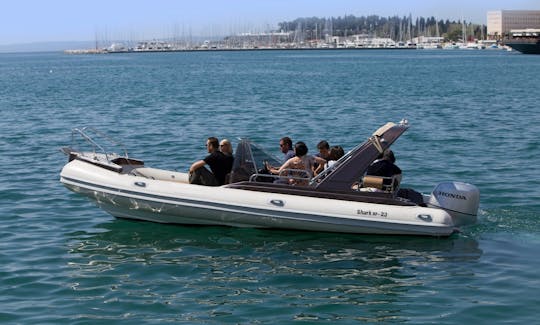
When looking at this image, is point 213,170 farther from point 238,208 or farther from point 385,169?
point 385,169

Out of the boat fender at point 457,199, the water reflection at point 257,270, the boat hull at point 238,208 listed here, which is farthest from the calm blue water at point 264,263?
the boat fender at point 457,199

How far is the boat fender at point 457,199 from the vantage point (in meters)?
12.8

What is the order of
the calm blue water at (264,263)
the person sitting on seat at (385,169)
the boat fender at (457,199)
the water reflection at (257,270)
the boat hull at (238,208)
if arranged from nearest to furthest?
the calm blue water at (264,263)
the water reflection at (257,270)
the boat hull at (238,208)
the boat fender at (457,199)
the person sitting on seat at (385,169)

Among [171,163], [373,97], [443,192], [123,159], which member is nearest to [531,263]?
[443,192]

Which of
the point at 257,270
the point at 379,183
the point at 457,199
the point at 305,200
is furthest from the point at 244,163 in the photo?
the point at 457,199

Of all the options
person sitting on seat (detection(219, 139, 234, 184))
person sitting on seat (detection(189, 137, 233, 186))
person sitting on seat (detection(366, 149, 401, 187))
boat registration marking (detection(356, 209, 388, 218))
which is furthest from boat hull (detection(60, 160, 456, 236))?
person sitting on seat (detection(366, 149, 401, 187))

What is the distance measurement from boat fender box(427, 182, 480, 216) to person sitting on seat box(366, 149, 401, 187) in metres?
0.66

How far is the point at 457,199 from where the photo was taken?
42.0 feet

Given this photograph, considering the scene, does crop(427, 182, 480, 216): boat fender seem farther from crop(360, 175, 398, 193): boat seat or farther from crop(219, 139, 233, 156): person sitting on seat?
crop(219, 139, 233, 156): person sitting on seat

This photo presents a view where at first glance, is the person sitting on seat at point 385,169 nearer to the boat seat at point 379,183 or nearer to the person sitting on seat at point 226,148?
the boat seat at point 379,183

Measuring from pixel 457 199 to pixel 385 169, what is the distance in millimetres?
1132

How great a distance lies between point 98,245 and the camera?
1280 centimetres

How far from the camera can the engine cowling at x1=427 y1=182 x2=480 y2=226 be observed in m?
12.8

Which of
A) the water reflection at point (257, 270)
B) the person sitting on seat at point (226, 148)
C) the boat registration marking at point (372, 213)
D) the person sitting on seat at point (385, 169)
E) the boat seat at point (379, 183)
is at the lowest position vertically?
the water reflection at point (257, 270)
